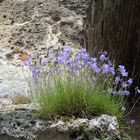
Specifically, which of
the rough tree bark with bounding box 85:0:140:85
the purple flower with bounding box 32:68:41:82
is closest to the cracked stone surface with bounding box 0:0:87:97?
the rough tree bark with bounding box 85:0:140:85

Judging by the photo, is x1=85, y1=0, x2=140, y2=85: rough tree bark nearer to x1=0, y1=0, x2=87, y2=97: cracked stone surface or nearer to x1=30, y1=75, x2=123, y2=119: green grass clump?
x1=0, y1=0, x2=87, y2=97: cracked stone surface

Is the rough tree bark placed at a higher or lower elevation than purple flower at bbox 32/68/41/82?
lower

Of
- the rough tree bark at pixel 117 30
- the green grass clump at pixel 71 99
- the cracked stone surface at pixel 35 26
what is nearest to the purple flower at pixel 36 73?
the green grass clump at pixel 71 99

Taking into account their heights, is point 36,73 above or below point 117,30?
above

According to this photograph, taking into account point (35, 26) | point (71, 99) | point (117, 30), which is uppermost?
point (71, 99)

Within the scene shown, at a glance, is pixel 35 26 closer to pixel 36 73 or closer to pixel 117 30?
pixel 117 30

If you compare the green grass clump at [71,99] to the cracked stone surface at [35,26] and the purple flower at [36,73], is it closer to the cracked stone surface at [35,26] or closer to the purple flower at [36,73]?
the purple flower at [36,73]

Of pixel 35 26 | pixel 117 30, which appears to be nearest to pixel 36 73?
pixel 35 26

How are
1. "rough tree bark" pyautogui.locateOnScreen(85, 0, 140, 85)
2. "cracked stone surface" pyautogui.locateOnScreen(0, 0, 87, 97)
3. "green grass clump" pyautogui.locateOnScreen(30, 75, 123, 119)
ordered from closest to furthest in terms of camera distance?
1. "green grass clump" pyautogui.locateOnScreen(30, 75, 123, 119)
2. "cracked stone surface" pyautogui.locateOnScreen(0, 0, 87, 97)
3. "rough tree bark" pyautogui.locateOnScreen(85, 0, 140, 85)

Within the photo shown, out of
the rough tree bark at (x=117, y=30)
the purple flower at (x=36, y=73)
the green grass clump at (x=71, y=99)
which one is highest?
the purple flower at (x=36, y=73)
